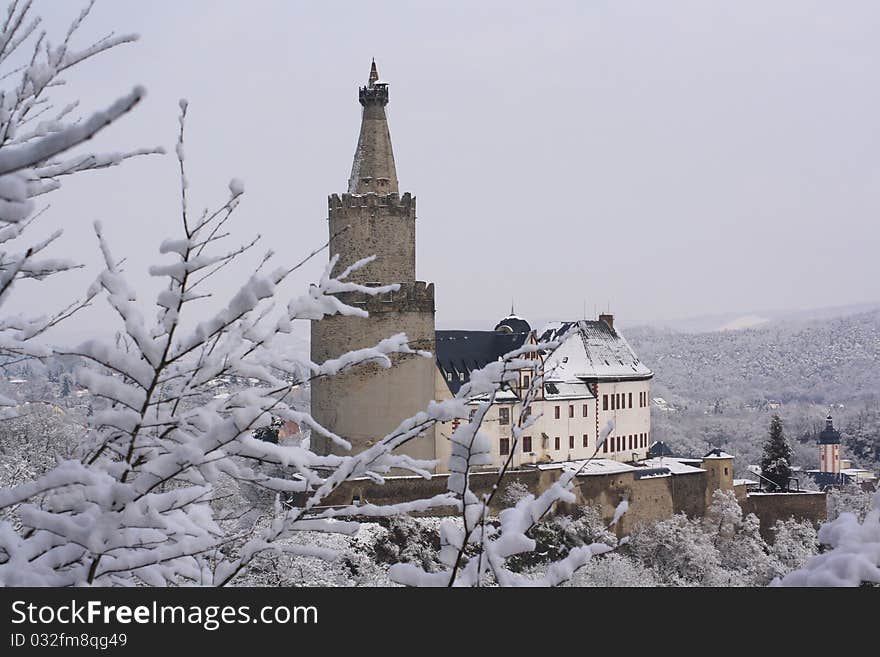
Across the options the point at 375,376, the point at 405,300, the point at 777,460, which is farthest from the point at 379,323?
the point at 777,460

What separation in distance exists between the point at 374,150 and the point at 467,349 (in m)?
7.30

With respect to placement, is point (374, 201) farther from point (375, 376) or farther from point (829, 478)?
point (829, 478)

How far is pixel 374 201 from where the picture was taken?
88.0 feet

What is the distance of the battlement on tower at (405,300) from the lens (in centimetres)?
2669

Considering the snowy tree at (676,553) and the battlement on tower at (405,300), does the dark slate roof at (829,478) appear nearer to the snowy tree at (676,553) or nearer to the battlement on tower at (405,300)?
the snowy tree at (676,553)

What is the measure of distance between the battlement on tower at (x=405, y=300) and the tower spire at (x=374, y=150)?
8.16 feet

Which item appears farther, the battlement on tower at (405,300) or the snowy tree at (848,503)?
the snowy tree at (848,503)

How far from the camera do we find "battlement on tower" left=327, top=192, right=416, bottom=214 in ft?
87.8

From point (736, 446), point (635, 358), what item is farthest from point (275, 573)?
point (736, 446)

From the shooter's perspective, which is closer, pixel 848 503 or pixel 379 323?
pixel 379 323

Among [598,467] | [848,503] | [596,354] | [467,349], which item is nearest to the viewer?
[598,467]

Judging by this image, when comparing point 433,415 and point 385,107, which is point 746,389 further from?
point 433,415

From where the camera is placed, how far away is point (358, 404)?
2667cm


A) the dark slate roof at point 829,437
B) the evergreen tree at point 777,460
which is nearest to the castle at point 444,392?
the evergreen tree at point 777,460
